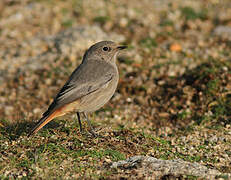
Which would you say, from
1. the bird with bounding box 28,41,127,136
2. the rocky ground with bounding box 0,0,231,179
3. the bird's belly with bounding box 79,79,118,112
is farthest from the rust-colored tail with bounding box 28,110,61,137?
the bird's belly with bounding box 79,79,118,112

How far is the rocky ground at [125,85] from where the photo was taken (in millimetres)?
5332

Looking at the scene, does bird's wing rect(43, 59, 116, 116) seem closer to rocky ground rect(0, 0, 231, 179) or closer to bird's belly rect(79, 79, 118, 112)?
bird's belly rect(79, 79, 118, 112)

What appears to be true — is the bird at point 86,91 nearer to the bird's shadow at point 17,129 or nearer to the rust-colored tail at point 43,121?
the rust-colored tail at point 43,121

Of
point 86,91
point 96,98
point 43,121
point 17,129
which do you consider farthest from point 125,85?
point 43,121

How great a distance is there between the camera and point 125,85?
880cm

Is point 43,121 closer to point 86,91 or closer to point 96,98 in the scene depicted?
point 86,91

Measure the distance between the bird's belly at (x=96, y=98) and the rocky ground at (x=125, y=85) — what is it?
40cm

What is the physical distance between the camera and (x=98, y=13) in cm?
1239

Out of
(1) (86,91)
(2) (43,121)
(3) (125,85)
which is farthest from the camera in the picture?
(3) (125,85)

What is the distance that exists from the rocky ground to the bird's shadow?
17mm

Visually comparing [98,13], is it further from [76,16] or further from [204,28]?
[204,28]

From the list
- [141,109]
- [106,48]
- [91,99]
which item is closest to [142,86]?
[141,109]

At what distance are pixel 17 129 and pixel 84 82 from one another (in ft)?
4.20

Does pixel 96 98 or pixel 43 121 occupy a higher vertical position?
pixel 96 98
